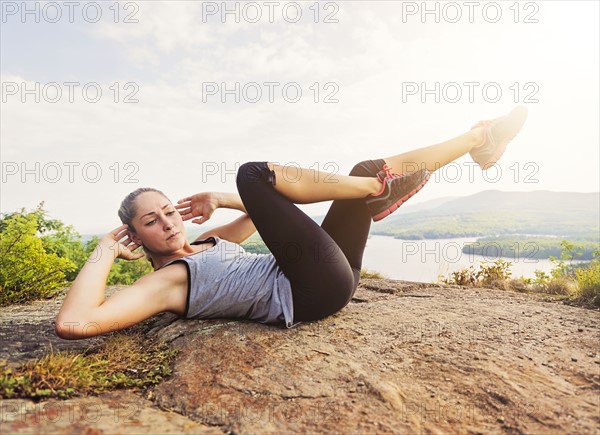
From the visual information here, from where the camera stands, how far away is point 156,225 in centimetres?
334

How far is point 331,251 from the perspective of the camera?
309 centimetres

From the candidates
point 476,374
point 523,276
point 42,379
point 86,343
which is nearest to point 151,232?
point 86,343

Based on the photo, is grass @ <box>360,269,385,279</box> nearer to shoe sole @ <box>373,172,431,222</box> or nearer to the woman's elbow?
shoe sole @ <box>373,172,431,222</box>

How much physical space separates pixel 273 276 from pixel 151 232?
95cm

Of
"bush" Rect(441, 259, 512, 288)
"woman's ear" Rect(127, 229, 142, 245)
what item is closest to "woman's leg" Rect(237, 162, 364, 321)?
"woman's ear" Rect(127, 229, 142, 245)

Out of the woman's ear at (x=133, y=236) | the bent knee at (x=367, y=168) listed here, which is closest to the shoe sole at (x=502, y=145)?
the bent knee at (x=367, y=168)

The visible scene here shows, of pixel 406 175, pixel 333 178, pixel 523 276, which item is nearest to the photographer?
pixel 333 178

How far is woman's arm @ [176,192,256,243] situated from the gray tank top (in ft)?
1.97

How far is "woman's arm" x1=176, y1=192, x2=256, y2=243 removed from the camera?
3.79 m

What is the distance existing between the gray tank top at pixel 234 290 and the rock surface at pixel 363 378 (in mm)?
101

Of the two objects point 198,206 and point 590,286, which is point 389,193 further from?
point 590,286

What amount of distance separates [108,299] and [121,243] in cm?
56

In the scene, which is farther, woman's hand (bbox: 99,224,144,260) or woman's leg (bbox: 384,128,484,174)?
woman's leg (bbox: 384,128,484,174)

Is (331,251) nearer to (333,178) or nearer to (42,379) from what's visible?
(333,178)
